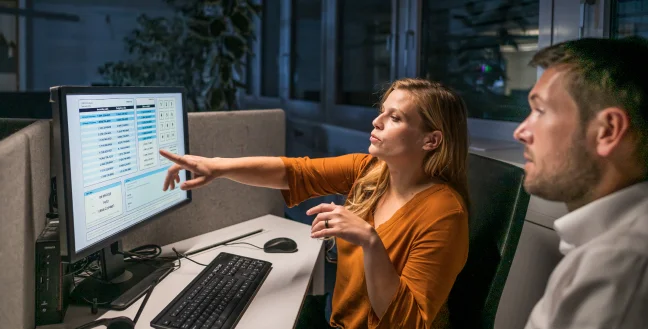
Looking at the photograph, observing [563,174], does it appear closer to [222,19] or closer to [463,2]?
[463,2]

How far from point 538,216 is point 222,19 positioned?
2317 millimetres

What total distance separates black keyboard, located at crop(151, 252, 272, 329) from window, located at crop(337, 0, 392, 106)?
1.67 meters

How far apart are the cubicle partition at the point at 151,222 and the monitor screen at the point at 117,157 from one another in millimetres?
72

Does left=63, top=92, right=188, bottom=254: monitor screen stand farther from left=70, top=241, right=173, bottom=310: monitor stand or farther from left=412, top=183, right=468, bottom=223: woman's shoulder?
left=412, top=183, right=468, bottom=223: woman's shoulder

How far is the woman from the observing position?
3.33ft

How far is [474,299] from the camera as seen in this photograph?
1.04 meters

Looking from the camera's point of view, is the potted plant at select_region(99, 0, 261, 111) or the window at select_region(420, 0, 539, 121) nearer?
the window at select_region(420, 0, 539, 121)

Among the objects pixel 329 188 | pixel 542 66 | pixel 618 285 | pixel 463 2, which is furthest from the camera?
pixel 463 2

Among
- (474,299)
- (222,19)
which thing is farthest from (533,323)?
(222,19)

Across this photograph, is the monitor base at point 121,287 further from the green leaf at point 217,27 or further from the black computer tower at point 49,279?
the green leaf at point 217,27

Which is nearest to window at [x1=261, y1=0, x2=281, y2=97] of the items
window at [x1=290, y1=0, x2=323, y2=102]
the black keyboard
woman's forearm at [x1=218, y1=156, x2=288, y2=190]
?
window at [x1=290, y1=0, x2=323, y2=102]

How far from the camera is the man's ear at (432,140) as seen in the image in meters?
1.17

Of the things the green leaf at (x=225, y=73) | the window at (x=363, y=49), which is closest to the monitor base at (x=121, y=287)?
the window at (x=363, y=49)

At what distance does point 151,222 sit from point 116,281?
0.56ft
